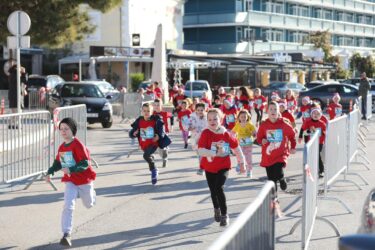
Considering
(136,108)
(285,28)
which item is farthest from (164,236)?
(285,28)

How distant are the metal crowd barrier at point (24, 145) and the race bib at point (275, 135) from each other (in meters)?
3.82

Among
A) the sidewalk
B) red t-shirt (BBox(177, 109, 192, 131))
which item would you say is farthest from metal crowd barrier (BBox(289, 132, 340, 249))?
red t-shirt (BBox(177, 109, 192, 131))

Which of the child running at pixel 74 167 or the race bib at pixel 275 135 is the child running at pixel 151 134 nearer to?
A: the race bib at pixel 275 135

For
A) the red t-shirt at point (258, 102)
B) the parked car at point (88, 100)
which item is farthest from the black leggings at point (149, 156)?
the red t-shirt at point (258, 102)

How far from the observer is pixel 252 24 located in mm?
76625

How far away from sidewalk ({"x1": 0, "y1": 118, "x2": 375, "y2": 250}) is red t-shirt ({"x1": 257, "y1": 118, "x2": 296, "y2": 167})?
778 millimetres

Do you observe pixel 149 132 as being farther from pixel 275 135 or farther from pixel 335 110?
pixel 335 110

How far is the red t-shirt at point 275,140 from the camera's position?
34.2 feet

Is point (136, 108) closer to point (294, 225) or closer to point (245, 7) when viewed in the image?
point (294, 225)

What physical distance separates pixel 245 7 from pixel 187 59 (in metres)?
26.7

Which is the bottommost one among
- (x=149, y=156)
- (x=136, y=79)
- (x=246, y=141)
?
(x=149, y=156)

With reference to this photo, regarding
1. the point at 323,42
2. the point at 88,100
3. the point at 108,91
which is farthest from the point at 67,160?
the point at 323,42

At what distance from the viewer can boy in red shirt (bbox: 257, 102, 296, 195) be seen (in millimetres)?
10438

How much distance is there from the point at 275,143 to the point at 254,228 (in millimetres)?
6282
